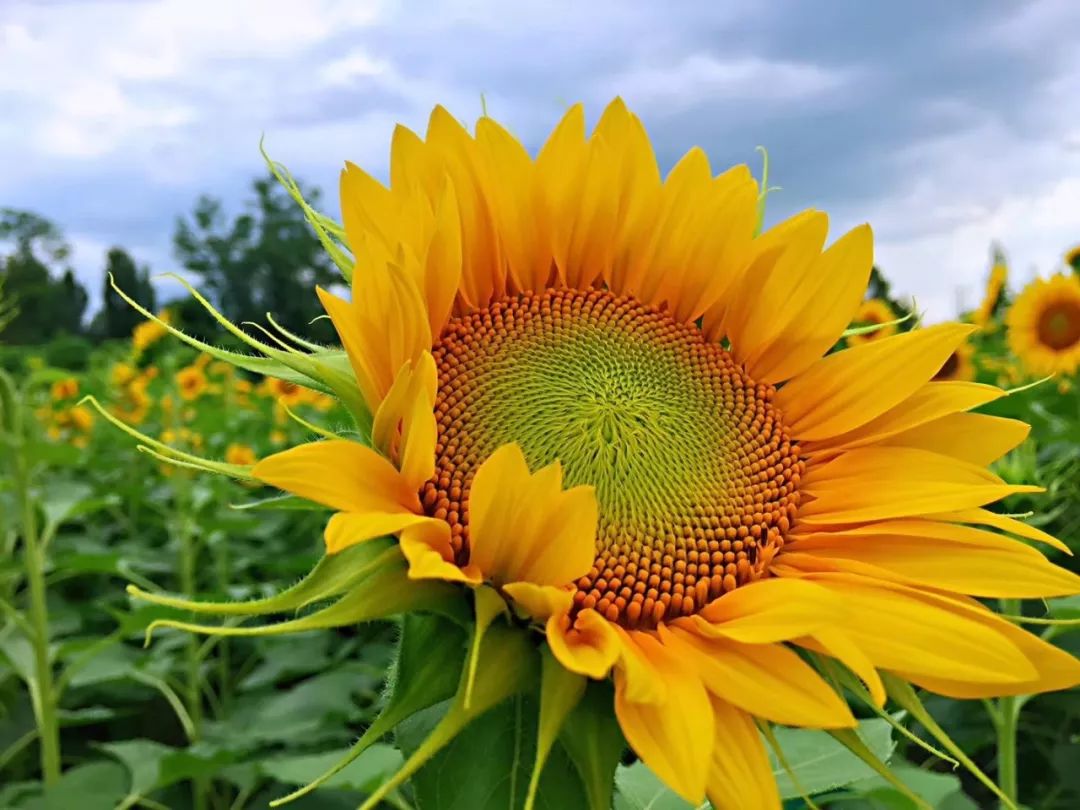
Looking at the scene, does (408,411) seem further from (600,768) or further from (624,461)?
(600,768)

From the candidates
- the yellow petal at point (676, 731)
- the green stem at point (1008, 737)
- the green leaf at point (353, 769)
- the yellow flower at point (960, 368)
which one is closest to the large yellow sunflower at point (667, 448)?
the yellow petal at point (676, 731)

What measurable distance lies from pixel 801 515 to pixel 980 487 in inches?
7.1

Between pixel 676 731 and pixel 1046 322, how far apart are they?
5393mm

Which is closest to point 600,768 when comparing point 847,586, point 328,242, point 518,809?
point 518,809

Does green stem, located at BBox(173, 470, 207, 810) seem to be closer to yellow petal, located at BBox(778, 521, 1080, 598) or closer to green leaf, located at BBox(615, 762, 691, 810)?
green leaf, located at BBox(615, 762, 691, 810)

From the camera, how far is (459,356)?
3.48ft

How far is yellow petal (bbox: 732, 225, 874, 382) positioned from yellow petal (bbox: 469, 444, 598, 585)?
421mm

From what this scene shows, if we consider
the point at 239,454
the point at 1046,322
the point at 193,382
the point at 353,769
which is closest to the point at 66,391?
the point at 193,382

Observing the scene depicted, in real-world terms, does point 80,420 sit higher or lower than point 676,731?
lower

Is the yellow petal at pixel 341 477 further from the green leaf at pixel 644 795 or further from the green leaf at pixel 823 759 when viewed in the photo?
the green leaf at pixel 823 759

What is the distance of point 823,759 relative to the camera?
4.01 ft

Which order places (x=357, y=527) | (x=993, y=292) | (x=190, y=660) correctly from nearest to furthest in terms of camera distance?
(x=357, y=527)
(x=190, y=660)
(x=993, y=292)

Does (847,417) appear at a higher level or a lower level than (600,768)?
higher

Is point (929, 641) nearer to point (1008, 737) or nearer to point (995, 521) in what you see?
point (995, 521)
